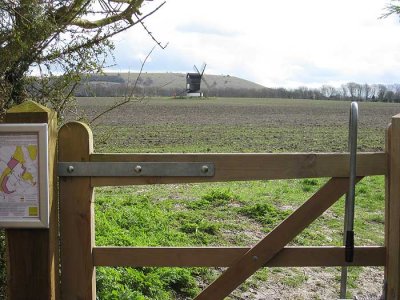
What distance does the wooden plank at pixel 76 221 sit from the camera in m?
3.23

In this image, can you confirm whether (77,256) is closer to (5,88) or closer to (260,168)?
(260,168)

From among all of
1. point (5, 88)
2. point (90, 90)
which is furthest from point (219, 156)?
point (90, 90)

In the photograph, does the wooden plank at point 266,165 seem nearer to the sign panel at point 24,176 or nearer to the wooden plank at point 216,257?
the sign panel at point 24,176

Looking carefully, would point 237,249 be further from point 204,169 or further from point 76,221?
point 76,221

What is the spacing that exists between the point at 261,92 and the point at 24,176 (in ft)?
322

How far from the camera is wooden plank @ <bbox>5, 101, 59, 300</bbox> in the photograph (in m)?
3.15

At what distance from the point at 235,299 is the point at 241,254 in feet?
8.07

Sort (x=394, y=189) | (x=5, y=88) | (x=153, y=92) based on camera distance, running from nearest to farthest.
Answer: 1. (x=394, y=189)
2. (x=5, y=88)
3. (x=153, y=92)

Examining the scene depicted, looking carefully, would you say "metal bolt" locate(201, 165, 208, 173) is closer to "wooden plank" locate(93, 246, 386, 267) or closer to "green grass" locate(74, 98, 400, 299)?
"wooden plank" locate(93, 246, 386, 267)

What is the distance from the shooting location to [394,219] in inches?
125

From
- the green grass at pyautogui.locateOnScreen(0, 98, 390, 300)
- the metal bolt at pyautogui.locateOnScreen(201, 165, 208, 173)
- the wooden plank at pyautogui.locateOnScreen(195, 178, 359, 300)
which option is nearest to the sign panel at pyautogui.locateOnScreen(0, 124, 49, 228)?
the metal bolt at pyautogui.locateOnScreen(201, 165, 208, 173)

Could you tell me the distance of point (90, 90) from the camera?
18.1ft

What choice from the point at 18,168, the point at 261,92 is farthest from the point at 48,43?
the point at 261,92

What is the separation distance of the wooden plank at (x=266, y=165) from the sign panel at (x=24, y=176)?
30 cm
